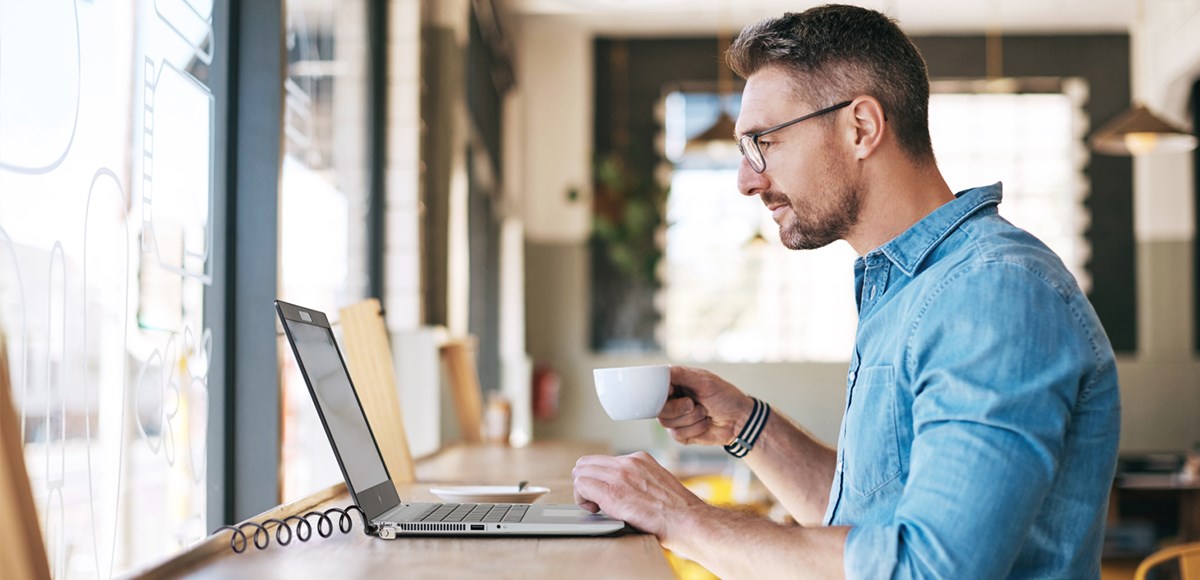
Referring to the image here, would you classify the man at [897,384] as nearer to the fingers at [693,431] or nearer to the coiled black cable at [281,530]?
the fingers at [693,431]

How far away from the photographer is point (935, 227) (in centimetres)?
133

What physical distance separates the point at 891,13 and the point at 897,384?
22.9 feet

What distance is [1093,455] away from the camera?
1158mm

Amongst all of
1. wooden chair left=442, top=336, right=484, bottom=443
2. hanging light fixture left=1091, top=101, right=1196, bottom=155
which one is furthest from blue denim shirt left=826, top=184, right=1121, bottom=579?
hanging light fixture left=1091, top=101, right=1196, bottom=155

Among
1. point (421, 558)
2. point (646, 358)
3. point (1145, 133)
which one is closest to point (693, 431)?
point (421, 558)

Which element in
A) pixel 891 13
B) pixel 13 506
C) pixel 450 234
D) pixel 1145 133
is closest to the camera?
pixel 13 506

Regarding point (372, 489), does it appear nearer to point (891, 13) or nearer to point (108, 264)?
point (108, 264)

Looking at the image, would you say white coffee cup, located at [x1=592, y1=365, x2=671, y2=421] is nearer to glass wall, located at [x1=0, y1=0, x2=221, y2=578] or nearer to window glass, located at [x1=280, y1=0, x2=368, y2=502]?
glass wall, located at [x1=0, y1=0, x2=221, y2=578]

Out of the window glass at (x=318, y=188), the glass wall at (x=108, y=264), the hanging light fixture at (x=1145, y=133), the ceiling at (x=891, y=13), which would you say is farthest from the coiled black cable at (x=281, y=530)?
the ceiling at (x=891, y=13)

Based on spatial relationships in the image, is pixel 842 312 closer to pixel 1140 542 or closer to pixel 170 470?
pixel 1140 542

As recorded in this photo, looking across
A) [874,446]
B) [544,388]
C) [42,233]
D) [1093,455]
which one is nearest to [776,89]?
[874,446]

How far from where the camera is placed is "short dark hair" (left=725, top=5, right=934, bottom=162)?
142cm

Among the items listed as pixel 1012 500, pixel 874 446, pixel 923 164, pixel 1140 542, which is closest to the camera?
pixel 1012 500

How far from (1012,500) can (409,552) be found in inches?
23.4
